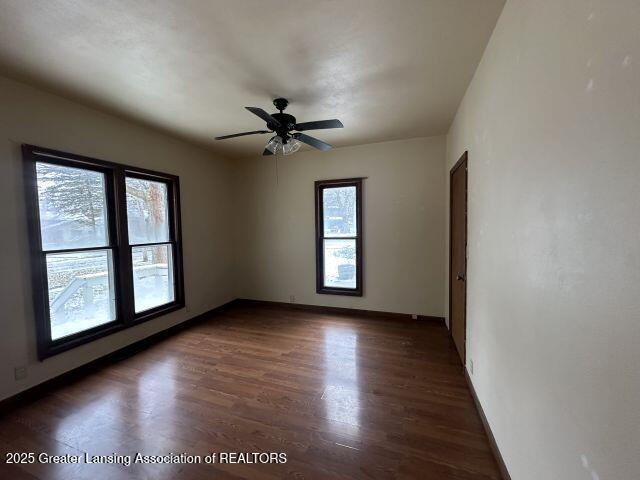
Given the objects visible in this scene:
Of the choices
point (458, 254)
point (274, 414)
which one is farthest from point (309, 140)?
point (274, 414)

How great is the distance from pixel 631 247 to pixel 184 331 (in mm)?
4451

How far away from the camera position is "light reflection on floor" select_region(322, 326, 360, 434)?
6.80ft

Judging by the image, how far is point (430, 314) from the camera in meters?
4.04

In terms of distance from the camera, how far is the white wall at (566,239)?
0.71 m

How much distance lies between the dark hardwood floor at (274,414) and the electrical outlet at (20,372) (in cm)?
25

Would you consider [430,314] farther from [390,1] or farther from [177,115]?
[177,115]

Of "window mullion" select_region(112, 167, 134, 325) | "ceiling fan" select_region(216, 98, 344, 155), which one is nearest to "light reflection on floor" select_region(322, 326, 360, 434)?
"ceiling fan" select_region(216, 98, 344, 155)

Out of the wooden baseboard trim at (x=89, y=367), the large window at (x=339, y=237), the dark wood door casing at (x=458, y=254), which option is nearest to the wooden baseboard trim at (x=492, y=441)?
the dark wood door casing at (x=458, y=254)

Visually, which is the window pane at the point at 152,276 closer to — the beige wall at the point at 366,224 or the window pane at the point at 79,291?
the window pane at the point at 79,291

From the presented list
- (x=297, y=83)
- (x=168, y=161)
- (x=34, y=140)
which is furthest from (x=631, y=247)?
(x=168, y=161)

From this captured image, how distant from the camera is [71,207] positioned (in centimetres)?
273

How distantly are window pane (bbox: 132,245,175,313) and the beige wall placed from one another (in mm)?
1461

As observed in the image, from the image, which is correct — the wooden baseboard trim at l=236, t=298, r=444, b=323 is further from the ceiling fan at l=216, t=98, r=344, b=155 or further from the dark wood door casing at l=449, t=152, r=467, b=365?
the ceiling fan at l=216, t=98, r=344, b=155

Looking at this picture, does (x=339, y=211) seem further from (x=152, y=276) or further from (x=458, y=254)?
(x=152, y=276)
